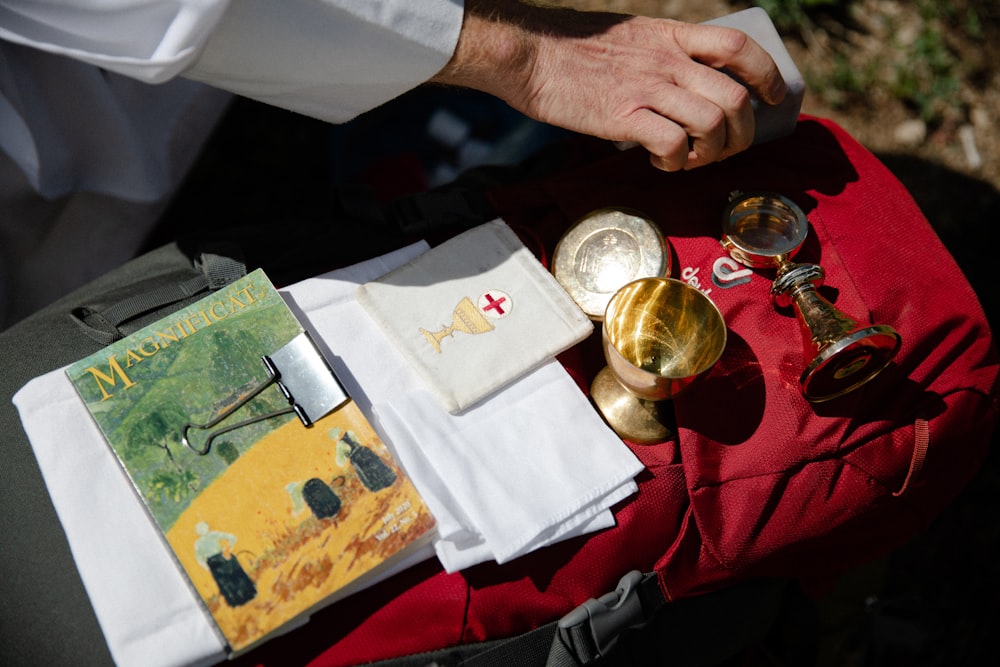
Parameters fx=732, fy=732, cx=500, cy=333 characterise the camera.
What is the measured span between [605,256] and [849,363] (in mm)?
381

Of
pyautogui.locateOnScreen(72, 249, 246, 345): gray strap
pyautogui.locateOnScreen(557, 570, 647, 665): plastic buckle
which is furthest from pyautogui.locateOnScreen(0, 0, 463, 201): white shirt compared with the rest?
pyautogui.locateOnScreen(557, 570, 647, 665): plastic buckle

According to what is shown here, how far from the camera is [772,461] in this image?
103 centimetres

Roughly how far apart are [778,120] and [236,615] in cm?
111

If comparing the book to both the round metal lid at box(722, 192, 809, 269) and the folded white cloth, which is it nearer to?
the folded white cloth

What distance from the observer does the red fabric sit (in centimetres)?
98

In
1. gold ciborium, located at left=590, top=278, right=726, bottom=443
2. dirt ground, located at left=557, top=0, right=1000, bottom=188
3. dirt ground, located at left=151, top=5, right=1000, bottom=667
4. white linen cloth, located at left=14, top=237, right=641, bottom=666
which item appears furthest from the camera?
dirt ground, located at left=557, top=0, right=1000, bottom=188

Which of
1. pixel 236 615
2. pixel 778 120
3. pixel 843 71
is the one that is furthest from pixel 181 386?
pixel 843 71

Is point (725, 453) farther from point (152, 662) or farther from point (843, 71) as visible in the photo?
point (843, 71)

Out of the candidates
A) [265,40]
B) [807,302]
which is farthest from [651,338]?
[265,40]

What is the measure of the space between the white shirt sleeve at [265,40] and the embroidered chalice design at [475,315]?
364 mm

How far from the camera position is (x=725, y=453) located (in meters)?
1.04

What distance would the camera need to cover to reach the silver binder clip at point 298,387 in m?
0.97

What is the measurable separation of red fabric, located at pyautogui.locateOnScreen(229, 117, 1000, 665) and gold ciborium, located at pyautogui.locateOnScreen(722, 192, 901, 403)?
4 cm

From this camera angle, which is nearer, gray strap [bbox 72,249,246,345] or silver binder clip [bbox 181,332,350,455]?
silver binder clip [bbox 181,332,350,455]
